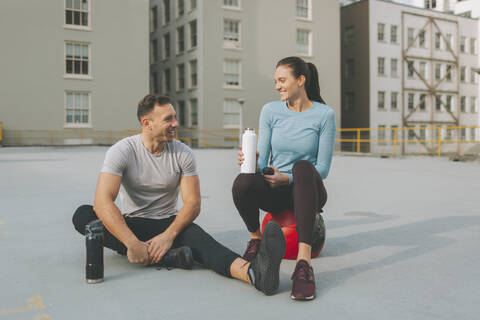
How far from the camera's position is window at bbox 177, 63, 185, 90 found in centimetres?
3366

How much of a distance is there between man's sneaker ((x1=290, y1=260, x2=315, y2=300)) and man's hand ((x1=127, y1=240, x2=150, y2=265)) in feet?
3.36

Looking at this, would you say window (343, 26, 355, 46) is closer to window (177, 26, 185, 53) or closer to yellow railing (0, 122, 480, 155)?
yellow railing (0, 122, 480, 155)

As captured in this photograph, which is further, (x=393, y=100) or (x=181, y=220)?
(x=393, y=100)

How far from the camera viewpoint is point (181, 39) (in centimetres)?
3378

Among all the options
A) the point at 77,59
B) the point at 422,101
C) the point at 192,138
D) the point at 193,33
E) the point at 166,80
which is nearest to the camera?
the point at 77,59

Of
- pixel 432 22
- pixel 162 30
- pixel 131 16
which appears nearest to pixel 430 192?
pixel 131 16

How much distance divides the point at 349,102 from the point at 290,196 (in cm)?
3803

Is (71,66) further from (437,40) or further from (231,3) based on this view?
(437,40)

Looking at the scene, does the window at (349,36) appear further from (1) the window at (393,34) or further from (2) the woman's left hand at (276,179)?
(2) the woman's left hand at (276,179)

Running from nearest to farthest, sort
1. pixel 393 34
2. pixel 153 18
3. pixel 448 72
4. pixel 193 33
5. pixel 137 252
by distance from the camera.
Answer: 1. pixel 137 252
2. pixel 193 33
3. pixel 153 18
4. pixel 393 34
5. pixel 448 72

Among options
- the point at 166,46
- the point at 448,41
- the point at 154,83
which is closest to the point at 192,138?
the point at 166,46

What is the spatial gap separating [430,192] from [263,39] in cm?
2610

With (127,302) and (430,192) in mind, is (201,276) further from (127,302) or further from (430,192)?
(430,192)

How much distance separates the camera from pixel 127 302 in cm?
273
